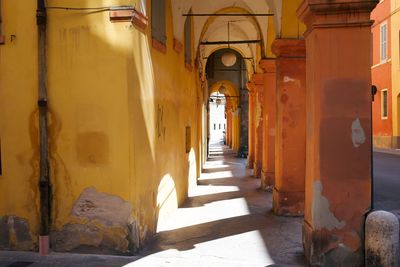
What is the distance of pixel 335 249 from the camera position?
5.62 metres

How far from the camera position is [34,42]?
6.33 meters

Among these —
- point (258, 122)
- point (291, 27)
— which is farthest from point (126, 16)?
point (258, 122)

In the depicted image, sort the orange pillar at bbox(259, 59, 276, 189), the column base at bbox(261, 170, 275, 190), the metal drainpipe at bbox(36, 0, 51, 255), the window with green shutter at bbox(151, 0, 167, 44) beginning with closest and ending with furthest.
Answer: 1. the metal drainpipe at bbox(36, 0, 51, 255)
2. the window with green shutter at bbox(151, 0, 167, 44)
3. the orange pillar at bbox(259, 59, 276, 189)
4. the column base at bbox(261, 170, 275, 190)

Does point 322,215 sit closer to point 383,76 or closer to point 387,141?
point 387,141

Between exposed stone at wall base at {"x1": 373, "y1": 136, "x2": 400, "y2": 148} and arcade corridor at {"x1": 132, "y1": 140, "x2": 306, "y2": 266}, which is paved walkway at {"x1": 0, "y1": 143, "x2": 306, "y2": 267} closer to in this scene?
arcade corridor at {"x1": 132, "y1": 140, "x2": 306, "y2": 266}

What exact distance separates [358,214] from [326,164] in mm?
746

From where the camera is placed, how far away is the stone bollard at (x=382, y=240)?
525 cm

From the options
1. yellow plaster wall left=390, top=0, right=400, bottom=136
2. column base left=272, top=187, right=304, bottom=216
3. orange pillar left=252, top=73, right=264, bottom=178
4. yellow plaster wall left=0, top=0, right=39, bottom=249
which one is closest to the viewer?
yellow plaster wall left=0, top=0, right=39, bottom=249

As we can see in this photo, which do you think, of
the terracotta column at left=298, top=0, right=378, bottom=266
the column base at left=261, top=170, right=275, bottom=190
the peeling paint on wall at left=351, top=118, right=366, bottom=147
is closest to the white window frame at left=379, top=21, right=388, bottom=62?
the column base at left=261, top=170, right=275, bottom=190

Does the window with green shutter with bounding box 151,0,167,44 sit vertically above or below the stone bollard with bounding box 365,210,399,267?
above

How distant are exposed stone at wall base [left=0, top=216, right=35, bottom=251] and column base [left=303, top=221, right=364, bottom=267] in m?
3.98

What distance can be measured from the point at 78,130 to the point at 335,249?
12.5 ft

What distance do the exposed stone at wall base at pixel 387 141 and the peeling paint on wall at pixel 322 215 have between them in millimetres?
23187

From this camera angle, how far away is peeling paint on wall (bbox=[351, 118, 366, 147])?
5609 millimetres
